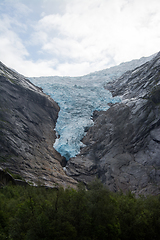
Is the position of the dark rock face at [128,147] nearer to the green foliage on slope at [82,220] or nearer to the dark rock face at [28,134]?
the dark rock face at [28,134]

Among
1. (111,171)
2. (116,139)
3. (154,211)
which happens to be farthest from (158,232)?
(116,139)

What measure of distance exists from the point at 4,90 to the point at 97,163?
64.2 ft

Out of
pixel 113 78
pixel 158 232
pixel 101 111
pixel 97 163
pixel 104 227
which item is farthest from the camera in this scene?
pixel 113 78

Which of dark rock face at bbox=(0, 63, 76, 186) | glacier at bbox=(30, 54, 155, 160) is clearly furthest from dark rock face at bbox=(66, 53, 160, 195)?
dark rock face at bbox=(0, 63, 76, 186)

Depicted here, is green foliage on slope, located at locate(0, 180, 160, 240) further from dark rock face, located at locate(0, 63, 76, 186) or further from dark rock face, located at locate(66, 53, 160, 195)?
dark rock face, located at locate(0, 63, 76, 186)

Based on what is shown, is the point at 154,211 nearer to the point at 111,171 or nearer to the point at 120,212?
the point at 120,212

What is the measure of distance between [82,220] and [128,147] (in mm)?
16198

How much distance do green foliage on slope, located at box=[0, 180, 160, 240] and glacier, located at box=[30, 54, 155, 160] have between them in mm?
17845

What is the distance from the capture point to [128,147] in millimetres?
22625

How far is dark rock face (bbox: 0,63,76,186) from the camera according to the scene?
1981cm

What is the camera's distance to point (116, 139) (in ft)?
82.0

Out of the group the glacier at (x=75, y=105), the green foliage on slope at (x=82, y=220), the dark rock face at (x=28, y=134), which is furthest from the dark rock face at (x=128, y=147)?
the green foliage on slope at (x=82, y=220)

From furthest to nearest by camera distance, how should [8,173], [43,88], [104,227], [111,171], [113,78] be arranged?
[113,78] < [43,88] < [111,171] < [8,173] < [104,227]

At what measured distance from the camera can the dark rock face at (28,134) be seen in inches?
780
